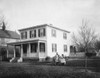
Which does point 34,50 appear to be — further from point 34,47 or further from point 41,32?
point 41,32

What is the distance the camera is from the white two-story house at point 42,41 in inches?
971

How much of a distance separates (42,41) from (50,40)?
2.05 m

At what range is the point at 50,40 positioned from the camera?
2545 centimetres

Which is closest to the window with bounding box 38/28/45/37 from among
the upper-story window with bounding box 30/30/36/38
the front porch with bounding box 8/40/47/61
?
the upper-story window with bounding box 30/30/36/38

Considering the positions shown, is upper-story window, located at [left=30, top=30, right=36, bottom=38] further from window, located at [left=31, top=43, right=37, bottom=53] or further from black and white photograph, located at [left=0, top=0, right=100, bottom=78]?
window, located at [left=31, top=43, right=37, bottom=53]

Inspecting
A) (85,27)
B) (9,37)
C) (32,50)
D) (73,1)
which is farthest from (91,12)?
(9,37)

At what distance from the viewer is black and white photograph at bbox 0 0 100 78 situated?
11.1 meters

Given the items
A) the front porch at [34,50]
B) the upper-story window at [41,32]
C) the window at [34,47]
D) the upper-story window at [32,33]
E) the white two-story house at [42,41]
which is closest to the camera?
the front porch at [34,50]

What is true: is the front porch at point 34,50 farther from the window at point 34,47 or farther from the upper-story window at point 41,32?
the upper-story window at point 41,32

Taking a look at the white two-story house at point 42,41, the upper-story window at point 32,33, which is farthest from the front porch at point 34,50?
the upper-story window at point 32,33

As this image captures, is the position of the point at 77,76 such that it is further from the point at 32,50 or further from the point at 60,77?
the point at 32,50

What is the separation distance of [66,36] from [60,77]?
75.1 feet

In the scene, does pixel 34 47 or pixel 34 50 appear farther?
pixel 34 47

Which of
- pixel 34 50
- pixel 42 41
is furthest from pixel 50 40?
pixel 34 50
